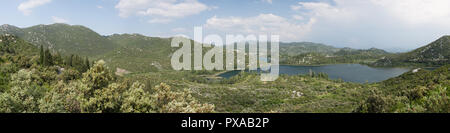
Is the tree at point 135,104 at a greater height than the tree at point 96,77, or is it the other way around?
the tree at point 96,77

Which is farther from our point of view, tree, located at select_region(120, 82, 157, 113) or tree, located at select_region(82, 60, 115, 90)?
tree, located at select_region(82, 60, 115, 90)

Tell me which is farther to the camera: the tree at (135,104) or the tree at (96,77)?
the tree at (96,77)

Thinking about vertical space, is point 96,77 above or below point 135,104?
above

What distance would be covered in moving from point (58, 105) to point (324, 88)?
392 ft

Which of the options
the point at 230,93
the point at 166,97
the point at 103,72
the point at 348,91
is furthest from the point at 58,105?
the point at 348,91

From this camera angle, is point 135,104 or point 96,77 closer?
point 135,104

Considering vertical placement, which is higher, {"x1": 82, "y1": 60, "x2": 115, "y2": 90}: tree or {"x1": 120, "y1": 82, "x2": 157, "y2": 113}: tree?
{"x1": 82, "y1": 60, "x2": 115, "y2": 90}: tree

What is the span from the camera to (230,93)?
100562 millimetres
